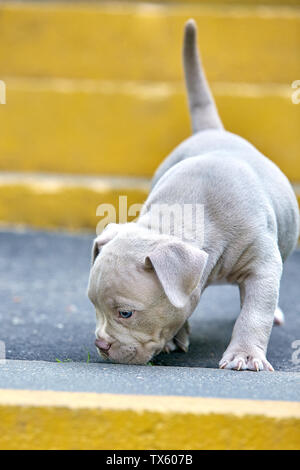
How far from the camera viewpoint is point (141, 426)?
6.98 ft

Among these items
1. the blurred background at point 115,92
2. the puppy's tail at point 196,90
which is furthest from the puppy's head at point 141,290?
the blurred background at point 115,92

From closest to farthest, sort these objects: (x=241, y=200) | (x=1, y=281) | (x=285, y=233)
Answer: (x=241, y=200) → (x=285, y=233) → (x=1, y=281)

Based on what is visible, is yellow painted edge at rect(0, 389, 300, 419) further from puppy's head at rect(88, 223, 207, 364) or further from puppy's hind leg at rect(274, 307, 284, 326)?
puppy's hind leg at rect(274, 307, 284, 326)

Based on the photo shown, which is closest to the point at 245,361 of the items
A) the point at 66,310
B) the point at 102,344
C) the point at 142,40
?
the point at 102,344

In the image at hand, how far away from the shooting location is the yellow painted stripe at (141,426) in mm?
2121

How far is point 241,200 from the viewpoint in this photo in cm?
317

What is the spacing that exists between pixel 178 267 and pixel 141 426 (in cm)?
78

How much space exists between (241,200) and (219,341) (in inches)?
34.4

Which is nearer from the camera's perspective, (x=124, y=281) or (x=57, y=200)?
(x=124, y=281)

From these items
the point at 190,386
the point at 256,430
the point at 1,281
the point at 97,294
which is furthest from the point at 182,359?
the point at 1,281

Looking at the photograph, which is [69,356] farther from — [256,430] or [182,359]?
[256,430]

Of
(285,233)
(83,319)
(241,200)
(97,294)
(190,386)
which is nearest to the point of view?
(190,386)

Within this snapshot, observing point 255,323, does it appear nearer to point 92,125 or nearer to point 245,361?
point 245,361

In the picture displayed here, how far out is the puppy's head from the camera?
2.77m
